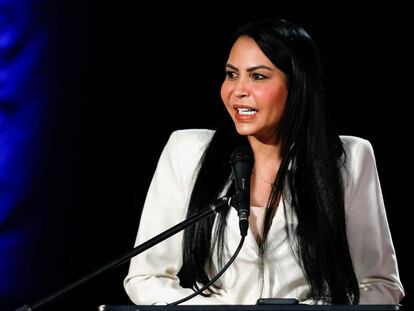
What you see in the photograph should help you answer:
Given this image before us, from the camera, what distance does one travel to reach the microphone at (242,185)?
2197mm

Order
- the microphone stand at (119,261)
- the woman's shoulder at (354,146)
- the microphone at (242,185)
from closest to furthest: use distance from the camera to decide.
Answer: the microphone stand at (119,261) < the microphone at (242,185) < the woman's shoulder at (354,146)

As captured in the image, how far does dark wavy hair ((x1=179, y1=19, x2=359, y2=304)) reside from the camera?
2850 mm

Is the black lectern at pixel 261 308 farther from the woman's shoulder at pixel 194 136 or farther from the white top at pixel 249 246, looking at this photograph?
the woman's shoulder at pixel 194 136

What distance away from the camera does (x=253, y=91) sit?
2854mm

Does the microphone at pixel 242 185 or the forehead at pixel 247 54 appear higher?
the forehead at pixel 247 54

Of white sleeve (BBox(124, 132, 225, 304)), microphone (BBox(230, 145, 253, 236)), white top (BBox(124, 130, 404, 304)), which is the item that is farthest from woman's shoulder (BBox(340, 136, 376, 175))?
microphone (BBox(230, 145, 253, 236))

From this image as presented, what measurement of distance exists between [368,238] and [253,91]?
0.68 meters

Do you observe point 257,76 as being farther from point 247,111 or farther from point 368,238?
point 368,238

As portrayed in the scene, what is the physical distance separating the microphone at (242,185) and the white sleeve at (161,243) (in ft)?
2.28

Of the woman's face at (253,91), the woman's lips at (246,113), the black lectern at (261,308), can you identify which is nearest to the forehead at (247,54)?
the woman's face at (253,91)

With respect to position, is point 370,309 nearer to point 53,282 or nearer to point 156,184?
point 156,184

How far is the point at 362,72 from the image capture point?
3527mm

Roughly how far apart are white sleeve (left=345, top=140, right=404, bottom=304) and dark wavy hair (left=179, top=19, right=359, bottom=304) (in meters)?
0.08

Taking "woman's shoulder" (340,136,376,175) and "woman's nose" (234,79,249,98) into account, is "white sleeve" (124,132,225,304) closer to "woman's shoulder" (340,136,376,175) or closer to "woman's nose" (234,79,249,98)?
"woman's nose" (234,79,249,98)
